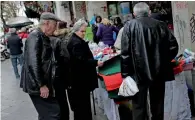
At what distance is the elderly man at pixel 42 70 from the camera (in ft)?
14.5

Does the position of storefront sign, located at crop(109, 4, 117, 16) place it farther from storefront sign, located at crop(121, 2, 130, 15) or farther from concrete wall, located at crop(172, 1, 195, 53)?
concrete wall, located at crop(172, 1, 195, 53)

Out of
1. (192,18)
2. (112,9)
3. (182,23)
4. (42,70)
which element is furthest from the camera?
(112,9)

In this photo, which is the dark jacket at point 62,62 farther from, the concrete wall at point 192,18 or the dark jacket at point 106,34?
the dark jacket at point 106,34

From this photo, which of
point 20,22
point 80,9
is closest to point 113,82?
point 80,9

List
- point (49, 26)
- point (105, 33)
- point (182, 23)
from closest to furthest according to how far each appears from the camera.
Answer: point (49, 26) → point (182, 23) → point (105, 33)

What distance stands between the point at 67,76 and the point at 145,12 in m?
1.42

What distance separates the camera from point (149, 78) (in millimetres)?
4375

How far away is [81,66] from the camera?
4984mm

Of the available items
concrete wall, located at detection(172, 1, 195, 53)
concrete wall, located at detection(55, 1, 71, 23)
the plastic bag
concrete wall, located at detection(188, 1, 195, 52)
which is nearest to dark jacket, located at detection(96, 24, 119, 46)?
concrete wall, located at detection(172, 1, 195, 53)

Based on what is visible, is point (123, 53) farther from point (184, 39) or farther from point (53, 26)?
point (184, 39)

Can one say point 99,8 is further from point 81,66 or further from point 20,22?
point 20,22

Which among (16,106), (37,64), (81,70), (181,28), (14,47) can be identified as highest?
(181,28)

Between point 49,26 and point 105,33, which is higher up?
point 49,26

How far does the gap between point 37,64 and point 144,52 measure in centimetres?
128
